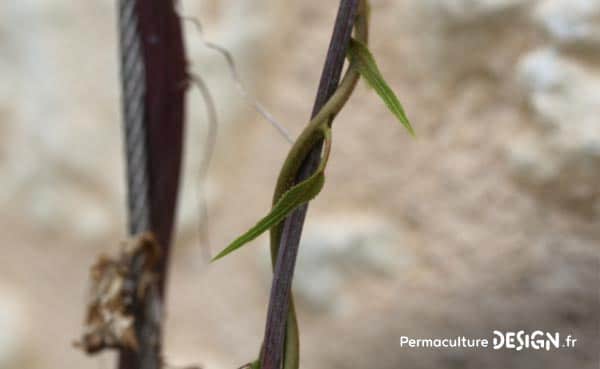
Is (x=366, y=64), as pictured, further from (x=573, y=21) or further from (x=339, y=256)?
(x=339, y=256)

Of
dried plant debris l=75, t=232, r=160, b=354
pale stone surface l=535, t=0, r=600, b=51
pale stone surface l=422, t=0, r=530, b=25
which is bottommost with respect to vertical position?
dried plant debris l=75, t=232, r=160, b=354

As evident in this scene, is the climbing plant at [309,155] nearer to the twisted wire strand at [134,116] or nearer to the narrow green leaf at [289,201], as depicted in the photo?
the narrow green leaf at [289,201]

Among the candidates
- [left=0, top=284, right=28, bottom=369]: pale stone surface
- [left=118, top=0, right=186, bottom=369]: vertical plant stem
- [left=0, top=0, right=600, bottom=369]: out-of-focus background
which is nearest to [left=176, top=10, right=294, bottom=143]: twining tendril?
[left=118, top=0, right=186, bottom=369]: vertical plant stem

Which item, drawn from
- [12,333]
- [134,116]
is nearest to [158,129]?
[134,116]

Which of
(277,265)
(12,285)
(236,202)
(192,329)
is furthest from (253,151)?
(277,265)

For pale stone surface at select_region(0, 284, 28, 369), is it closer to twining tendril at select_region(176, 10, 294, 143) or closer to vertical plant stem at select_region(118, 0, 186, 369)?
vertical plant stem at select_region(118, 0, 186, 369)

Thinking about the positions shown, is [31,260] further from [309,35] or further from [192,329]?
[309,35]

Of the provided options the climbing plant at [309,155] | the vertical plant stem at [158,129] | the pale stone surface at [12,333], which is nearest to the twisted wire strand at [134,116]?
the vertical plant stem at [158,129]
